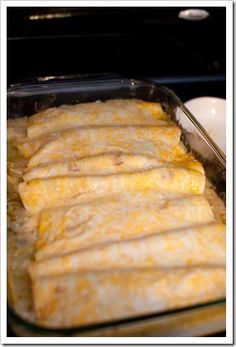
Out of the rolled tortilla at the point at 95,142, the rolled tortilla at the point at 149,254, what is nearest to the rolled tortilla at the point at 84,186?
the rolled tortilla at the point at 95,142

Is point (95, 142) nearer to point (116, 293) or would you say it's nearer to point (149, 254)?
point (149, 254)

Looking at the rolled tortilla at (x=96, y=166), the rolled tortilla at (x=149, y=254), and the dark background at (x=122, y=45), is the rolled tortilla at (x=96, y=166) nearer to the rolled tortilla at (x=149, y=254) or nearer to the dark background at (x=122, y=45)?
the rolled tortilla at (x=149, y=254)

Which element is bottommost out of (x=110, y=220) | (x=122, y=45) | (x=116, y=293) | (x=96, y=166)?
(x=116, y=293)

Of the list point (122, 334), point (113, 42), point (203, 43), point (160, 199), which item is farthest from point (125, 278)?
point (203, 43)

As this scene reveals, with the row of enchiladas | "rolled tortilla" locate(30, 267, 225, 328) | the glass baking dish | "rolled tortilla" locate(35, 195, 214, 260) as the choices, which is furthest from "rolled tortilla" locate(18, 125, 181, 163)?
"rolled tortilla" locate(30, 267, 225, 328)

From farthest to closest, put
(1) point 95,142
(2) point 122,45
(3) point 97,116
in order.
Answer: (2) point 122,45 < (3) point 97,116 < (1) point 95,142

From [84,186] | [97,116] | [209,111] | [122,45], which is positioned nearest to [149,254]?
[84,186]

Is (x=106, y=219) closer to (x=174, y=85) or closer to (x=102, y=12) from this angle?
(x=174, y=85)
